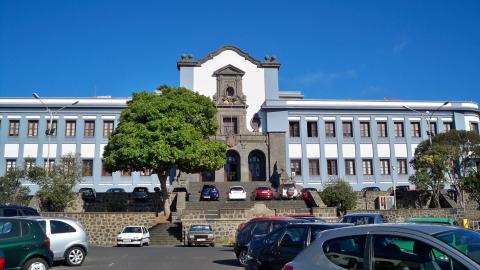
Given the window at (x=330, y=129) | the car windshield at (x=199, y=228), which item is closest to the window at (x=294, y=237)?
the car windshield at (x=199, y=228)

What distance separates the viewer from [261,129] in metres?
49.9

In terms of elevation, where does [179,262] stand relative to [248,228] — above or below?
below

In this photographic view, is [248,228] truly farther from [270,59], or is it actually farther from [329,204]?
[270,59]

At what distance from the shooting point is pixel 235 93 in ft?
165

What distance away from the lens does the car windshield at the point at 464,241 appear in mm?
4789

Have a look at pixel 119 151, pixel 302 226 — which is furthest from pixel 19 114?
pixel 302 226

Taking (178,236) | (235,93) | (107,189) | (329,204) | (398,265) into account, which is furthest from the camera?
(235,93)

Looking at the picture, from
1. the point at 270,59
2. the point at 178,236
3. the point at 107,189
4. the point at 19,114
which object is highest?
the point at 270,59

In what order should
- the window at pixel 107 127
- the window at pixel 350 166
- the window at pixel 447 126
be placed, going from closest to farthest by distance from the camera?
the window at pixel 107 127
the window at pixel 350 166
the window at pixel 447 126

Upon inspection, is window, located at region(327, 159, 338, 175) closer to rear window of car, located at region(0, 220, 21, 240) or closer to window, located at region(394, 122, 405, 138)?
window, located at region(394, 122, 405, 138)

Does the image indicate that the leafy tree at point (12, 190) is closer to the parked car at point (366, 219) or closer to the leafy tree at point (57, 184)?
the leafy tree at point (57, 184)

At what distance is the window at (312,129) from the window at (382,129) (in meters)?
6.86

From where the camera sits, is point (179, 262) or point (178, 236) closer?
point (179, 262)

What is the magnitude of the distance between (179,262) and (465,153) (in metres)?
31.1
